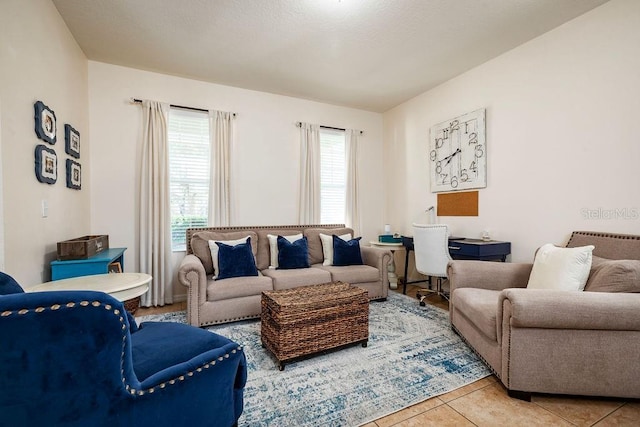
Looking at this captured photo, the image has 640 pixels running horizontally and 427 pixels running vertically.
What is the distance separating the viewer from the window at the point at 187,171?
12.0ft

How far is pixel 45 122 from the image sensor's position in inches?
86.1

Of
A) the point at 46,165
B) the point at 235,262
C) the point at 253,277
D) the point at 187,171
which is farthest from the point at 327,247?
the point at 46,165

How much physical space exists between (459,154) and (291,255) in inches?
94.2

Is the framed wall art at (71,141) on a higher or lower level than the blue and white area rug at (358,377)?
higher

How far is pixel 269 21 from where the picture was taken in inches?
103

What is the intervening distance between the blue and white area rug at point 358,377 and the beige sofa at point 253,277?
0.22 metres

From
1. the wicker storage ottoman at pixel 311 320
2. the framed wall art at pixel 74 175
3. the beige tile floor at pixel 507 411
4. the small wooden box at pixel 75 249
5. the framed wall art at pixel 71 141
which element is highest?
the framed wall art at pixel 71 141

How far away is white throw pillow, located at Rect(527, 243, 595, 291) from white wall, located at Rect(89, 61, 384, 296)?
283cm

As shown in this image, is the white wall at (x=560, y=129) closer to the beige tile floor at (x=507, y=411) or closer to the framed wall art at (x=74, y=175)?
the beige tile floor at (x=507, y=411)

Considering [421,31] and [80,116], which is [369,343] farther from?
[80,116]

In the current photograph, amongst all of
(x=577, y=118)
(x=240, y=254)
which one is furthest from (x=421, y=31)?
(x=240, y=254)

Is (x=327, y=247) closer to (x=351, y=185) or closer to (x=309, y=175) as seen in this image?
(x=309, y=175)

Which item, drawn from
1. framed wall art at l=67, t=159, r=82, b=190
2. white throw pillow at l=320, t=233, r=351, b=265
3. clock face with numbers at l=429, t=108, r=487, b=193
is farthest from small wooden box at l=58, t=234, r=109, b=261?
clock face with numbers at l=429, t=108, r=487, b=193

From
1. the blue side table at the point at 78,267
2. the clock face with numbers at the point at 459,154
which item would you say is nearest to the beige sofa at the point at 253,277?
the blue side table at the point at 78,267
